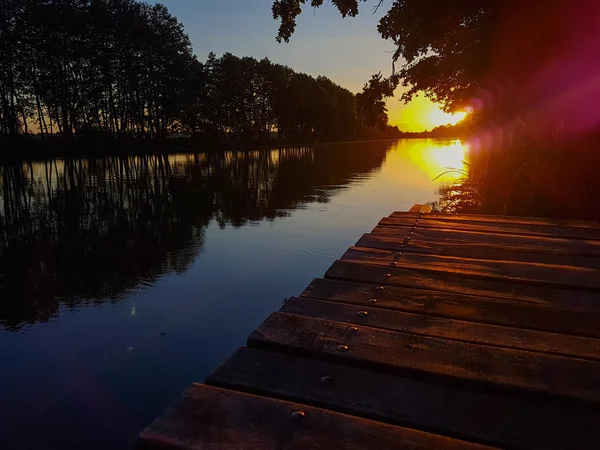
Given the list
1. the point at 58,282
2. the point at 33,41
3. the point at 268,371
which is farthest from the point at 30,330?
the point at 33,41

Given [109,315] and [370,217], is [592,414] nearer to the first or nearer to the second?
[109,315]

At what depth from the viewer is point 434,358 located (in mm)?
1853

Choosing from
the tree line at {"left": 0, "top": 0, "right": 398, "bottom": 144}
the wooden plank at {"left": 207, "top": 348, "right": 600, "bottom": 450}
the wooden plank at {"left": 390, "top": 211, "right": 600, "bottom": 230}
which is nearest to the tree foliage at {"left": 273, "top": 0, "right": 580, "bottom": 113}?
the wooden plank at {"left": 390, "top": 211, "right": 600, "bottom": 230}

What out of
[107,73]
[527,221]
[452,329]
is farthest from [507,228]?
[107,73]

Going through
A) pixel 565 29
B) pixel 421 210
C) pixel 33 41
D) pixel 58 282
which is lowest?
pixel 58 282

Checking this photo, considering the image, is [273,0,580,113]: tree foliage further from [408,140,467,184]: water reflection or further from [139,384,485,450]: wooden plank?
[139,384,485,450]: wooden plank

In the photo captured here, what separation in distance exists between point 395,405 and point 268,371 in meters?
0.52

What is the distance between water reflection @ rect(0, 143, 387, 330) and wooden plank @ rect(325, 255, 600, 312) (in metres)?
4.54

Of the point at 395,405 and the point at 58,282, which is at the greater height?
the point at 395,405

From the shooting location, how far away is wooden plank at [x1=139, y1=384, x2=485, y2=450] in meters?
1.36

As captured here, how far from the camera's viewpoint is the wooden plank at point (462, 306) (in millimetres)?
2242

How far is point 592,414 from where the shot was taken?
1.52 metres

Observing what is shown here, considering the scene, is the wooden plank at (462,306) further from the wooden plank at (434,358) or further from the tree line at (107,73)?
the tree line at (107,73)

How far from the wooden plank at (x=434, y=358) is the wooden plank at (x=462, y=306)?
15.8 inches
